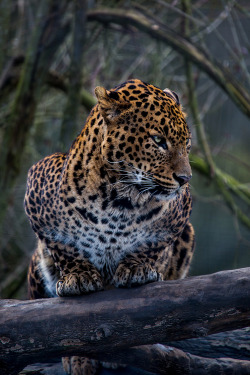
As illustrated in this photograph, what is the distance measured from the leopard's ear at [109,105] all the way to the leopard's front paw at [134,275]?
0.70m

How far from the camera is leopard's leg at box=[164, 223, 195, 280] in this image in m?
3.13

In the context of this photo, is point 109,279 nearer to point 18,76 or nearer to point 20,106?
point 20,106

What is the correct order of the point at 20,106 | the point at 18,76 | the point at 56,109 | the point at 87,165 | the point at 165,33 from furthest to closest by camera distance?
the point at 56,109 → the point at 18,76 → the point at 20,106 → the point at 165,33 → the point at 87,165

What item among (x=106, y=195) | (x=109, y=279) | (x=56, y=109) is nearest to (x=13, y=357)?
(x=109, y=279)

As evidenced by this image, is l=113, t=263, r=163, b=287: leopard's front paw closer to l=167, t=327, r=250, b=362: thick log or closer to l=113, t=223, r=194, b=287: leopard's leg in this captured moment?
l=113, t=223, r=194, b=287: leopard's leg

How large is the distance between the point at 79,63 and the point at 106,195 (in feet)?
6.74

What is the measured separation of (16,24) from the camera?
16.1 feet

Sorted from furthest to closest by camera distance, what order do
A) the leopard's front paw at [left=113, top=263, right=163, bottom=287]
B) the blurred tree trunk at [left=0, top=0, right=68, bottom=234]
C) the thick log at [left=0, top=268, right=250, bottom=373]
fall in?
the blurred tree trunk at [left=0, top=0, right=68, bottom=234]
the leopard's front paw at [left=113, top=263, right=163, bottom=287]
the thick log at [left=0, top=268, right=250, bottom=373]

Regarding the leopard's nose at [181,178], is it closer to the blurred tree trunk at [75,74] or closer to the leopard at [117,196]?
the leopard at [117,196]

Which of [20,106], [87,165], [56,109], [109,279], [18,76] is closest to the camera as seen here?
[87,165]

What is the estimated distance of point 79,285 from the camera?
2527mm

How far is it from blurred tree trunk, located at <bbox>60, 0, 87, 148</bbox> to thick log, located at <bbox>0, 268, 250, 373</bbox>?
199 centimetres

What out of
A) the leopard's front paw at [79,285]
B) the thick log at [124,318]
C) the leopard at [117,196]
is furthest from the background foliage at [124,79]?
the thick log at [124,318]

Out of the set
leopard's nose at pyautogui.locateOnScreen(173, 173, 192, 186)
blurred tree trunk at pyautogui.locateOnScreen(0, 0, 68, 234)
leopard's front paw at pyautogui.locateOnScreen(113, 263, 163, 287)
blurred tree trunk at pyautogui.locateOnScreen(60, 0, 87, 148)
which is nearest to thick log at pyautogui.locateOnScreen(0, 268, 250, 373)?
leopard's front paw at pyautogui.locateOnScreen(113, 263, 163, 287)
